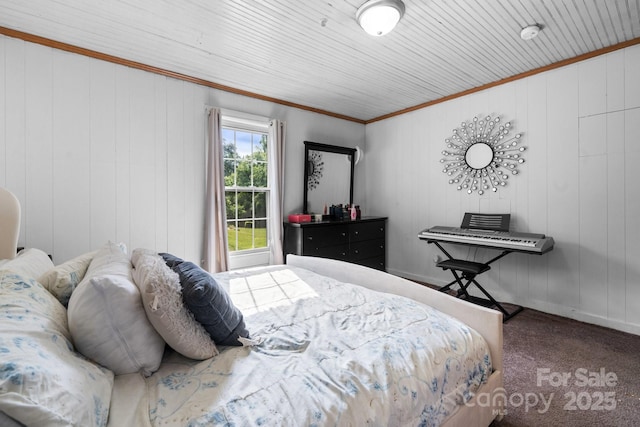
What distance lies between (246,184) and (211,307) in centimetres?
269

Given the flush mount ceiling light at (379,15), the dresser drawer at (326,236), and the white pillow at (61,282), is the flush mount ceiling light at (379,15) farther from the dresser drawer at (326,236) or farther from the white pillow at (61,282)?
the white pillow at (61,282)

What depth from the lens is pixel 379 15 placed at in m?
2.03

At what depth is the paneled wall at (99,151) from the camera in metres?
2.38

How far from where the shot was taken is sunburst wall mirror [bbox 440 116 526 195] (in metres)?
3.30

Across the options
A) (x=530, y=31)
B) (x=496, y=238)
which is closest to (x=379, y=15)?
(x=530, y=31)

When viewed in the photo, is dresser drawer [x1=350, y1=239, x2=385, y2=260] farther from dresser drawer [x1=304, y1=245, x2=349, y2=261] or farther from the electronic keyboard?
the electronic keyboard

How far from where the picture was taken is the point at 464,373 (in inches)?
51.2

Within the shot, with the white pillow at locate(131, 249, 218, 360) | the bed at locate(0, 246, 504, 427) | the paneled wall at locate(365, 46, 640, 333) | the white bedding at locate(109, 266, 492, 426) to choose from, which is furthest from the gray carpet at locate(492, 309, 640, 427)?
the white pillow at locate(131, 249, 218, 360)

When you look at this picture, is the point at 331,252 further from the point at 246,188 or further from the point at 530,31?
the point at 530,31

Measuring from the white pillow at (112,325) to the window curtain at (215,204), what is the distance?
2.26 m

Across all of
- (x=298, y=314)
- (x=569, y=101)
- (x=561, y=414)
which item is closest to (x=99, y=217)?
(x=298, y=314)

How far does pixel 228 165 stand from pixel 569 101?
12.1ft

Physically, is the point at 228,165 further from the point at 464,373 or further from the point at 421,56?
the point at 464,373

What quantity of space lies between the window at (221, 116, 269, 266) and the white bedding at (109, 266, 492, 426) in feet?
6.80
